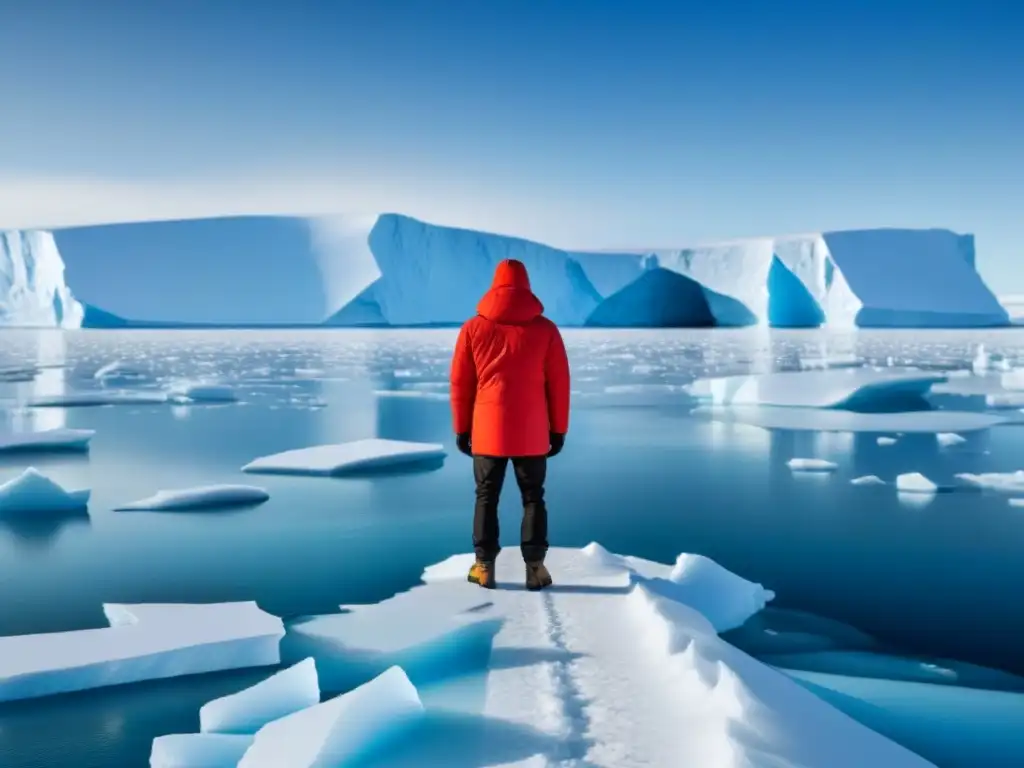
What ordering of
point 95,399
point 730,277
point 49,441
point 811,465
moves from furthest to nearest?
point 730,277
point 95,399
point 49,441
point 811,465

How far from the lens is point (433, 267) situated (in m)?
37.8

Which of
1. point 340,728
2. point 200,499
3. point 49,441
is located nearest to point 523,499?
point 340,728

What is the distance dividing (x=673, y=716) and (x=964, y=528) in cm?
301

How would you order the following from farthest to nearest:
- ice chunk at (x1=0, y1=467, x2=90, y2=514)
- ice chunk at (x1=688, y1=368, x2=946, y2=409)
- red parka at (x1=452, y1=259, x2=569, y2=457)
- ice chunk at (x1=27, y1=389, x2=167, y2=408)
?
ice chunk at (x1=27, y1=389, x2=167, y2=408) < ice chunk at (x1=688, y1=368, x2=946, y2=409) < ice chunk at (x1=0, y1=467, x2=90, y2=514) < red parka at (x1=452, y1=259, x2=569, y2=457)

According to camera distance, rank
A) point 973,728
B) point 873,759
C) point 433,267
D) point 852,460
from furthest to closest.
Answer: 1. point 433,267
2. point 852,460
3. point 973,728
4. point 873,759

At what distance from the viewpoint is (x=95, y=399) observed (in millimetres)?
10758

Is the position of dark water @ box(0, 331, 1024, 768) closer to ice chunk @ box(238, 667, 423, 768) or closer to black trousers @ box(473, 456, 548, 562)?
ice chunk @ box(238, 667, 423, 768)

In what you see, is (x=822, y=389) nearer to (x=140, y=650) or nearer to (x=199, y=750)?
(x=140, y=650)

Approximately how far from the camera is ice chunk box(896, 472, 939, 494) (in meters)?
5.27

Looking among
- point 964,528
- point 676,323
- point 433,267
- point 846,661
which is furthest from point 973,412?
point 676,323

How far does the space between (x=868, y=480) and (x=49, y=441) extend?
5.60 meters

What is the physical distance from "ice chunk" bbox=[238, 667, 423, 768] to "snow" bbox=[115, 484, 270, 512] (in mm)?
3078

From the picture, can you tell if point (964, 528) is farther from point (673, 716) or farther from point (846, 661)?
point (673, 716)

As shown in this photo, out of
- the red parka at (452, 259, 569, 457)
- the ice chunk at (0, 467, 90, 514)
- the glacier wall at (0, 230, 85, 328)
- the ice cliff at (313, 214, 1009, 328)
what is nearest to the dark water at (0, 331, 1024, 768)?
the ice chunk at (0, 467, 90, 514)
